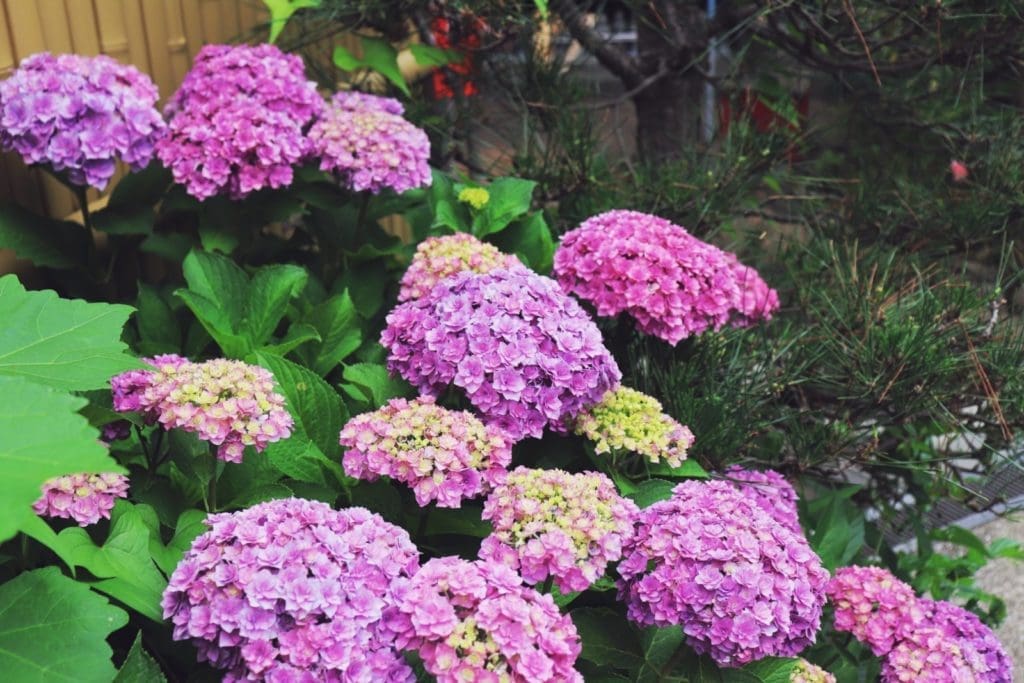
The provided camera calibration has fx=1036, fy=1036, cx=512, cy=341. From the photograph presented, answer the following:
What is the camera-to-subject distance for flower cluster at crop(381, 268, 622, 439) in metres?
1.42

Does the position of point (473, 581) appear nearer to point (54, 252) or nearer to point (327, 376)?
point (327, 376)

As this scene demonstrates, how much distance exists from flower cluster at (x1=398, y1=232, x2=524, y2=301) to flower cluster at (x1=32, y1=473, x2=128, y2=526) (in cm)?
62

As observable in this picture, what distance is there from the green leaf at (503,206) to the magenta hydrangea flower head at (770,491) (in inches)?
25.1

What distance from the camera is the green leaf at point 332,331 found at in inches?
71.8

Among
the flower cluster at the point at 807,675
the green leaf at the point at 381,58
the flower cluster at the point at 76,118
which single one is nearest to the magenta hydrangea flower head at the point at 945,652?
the flower cluster at the point at 807,675

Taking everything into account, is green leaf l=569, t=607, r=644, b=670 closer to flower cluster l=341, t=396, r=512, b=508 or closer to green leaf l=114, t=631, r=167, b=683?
flower cluster l=341, t=396, r=512, b=508

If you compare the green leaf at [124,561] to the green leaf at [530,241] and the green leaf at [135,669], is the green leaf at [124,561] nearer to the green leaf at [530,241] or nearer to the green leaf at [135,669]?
the green leaf at [135,669]

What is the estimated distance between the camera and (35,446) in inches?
35.9

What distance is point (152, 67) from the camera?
2232 millimetres

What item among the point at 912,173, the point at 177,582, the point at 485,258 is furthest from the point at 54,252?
the point at 912,173

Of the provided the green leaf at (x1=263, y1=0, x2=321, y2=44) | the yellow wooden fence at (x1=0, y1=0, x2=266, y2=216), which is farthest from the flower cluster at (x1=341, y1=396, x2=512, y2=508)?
the green leaf at (x1=263, y1=0, x2=321, y2=44)

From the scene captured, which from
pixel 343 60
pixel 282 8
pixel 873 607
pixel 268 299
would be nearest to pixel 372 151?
pixel 268 299

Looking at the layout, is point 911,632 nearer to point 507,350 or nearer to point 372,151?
point 507,350

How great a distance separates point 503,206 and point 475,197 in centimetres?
10
